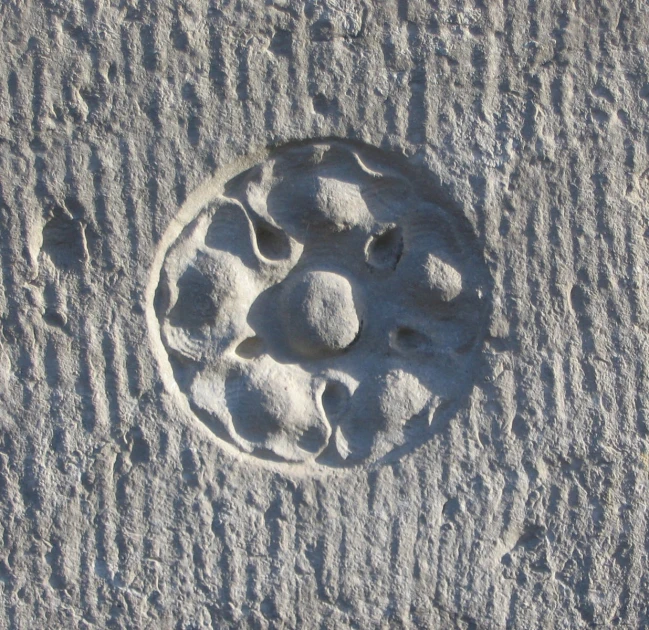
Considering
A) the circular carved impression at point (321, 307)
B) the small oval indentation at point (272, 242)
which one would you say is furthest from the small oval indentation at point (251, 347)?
the small oval indentation at point (272, 242)

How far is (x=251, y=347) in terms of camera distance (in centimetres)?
112

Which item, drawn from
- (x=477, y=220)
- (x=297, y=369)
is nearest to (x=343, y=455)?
(x=297, y=369)

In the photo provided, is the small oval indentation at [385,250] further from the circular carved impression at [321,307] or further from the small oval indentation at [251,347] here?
the small oval indentation at [251,347]

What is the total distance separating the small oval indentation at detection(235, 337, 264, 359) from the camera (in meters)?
1.12

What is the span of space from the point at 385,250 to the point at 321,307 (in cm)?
11

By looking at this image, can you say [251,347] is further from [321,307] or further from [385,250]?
[385,250]

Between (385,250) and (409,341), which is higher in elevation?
(385,250)

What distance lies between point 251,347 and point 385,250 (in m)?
0.21

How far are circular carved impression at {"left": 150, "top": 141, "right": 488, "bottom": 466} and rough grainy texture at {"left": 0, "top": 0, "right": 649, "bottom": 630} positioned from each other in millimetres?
28

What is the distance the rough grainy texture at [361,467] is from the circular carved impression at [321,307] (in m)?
0.03

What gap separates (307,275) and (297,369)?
0.38 ft

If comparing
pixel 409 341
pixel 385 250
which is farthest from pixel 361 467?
pixel 385 250

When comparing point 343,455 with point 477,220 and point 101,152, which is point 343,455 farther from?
point 101,152

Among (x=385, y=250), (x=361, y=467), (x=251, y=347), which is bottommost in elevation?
(x=361, y=467)
